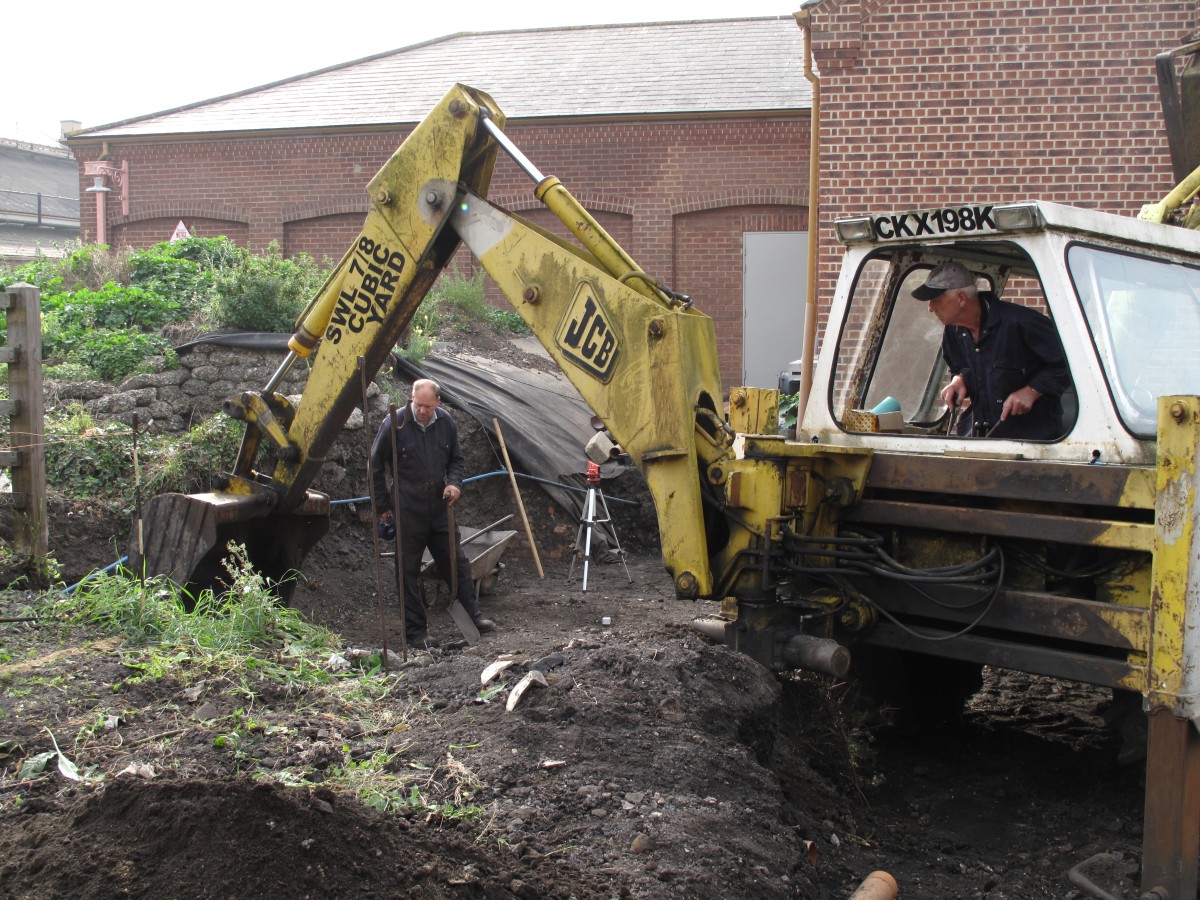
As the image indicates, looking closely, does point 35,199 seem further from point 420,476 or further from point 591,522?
point 420,476

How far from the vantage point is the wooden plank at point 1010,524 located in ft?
12.7

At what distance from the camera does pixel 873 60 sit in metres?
12.0

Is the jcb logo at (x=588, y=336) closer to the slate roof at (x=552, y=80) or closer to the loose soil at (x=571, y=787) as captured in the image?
the loose soil at (x=571, y=787)

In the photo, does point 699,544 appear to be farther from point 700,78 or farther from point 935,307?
point 700,78

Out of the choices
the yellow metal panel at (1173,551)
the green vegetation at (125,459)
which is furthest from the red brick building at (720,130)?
the yellow metal panel at (1173,551)

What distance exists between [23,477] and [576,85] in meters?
14.8

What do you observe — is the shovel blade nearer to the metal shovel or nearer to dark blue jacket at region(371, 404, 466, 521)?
the metal shovel

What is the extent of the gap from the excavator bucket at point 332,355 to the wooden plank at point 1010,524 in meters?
2.58

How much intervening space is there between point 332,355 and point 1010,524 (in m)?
3.61

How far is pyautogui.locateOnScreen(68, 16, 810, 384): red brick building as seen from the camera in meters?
18.6

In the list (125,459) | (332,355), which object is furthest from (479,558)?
(332,355)

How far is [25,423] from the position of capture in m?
7.39

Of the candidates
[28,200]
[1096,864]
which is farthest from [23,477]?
[28,200]

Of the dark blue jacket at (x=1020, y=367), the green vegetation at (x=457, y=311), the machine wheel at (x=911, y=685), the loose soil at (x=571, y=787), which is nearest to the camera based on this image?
the loose soil at (x=571, y=787)
